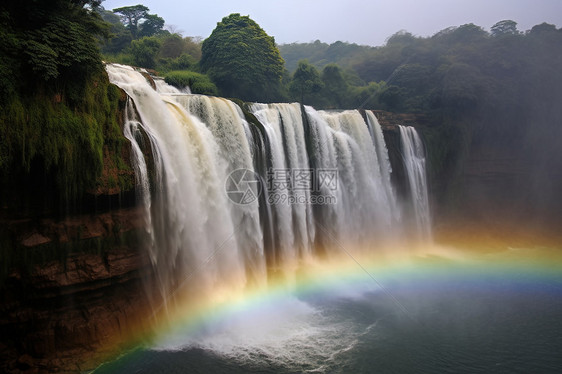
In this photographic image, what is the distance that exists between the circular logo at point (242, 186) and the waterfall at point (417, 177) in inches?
396

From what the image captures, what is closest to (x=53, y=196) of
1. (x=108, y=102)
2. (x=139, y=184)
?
(x=139, y=184)

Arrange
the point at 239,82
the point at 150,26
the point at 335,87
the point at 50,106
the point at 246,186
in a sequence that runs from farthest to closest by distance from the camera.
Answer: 1. the point at 150,26
2. the point at 335,87
3. the point at 239,82
4. the point at 246,186
5. the point at 50,106

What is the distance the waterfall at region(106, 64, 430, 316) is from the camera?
10.1 m

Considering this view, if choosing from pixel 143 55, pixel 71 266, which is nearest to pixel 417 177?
pixel 71 266

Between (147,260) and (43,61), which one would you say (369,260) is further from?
(43,61)

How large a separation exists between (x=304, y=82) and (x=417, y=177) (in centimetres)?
1188

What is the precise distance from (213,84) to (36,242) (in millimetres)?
17097

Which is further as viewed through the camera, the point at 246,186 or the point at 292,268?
the point at 292,268

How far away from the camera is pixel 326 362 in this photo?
27.9 ft

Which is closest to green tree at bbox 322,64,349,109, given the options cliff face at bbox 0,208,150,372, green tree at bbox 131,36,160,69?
green tree at bbox 131,36,160,69

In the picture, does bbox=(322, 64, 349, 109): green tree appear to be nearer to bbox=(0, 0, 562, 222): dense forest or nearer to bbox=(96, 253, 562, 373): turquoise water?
bbox=(0, 0, 562, 222): dense forest
